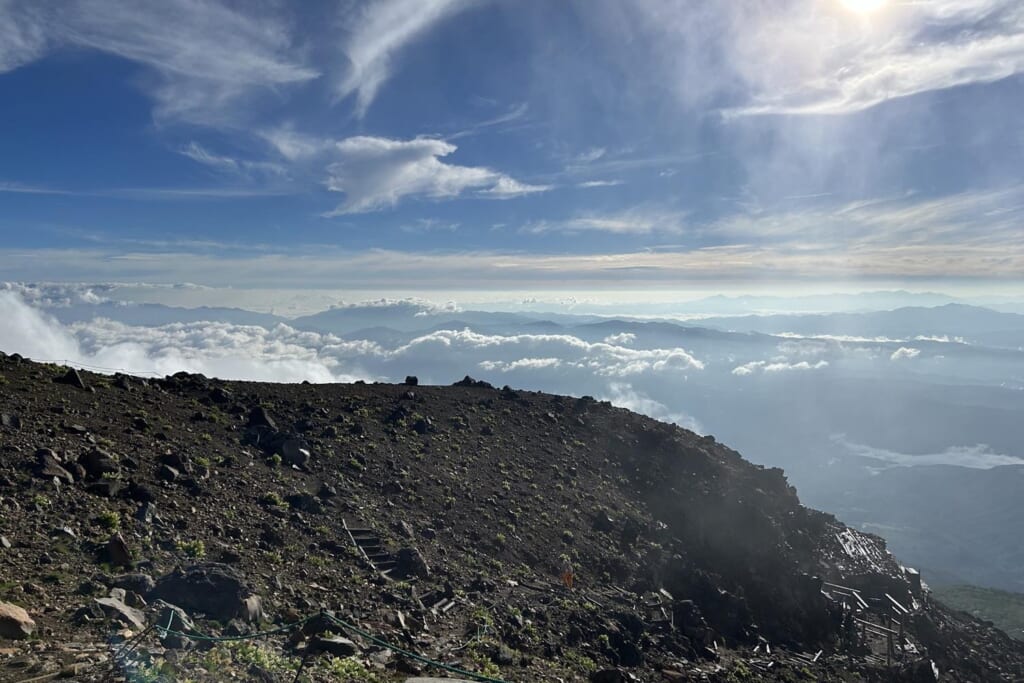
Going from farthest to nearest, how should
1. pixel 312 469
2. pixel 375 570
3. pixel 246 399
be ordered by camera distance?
1. pixel 246 399
2. pixel 312 469
3. pixel 375 570

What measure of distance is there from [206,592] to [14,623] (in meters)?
3.80

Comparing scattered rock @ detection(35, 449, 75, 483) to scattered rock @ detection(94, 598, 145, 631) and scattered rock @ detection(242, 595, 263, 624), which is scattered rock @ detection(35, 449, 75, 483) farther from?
scattered rock @ detection(242, 595, 263, 624)

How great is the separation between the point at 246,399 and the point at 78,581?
61.4ft

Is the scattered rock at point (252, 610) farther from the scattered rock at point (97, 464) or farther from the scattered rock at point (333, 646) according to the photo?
the scattered rock at point (97, 464)

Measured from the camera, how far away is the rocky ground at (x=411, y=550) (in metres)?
14.6

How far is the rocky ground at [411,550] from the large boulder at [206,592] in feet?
0.17

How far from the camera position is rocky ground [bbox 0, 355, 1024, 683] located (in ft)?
47.8

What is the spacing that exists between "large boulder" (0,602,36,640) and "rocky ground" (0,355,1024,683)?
0.14 ft

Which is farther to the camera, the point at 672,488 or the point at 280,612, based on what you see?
the point at 672,488

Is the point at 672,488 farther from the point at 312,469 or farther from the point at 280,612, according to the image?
the point at 280,612

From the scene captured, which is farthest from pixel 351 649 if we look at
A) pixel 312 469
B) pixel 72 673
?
pixel 312 469

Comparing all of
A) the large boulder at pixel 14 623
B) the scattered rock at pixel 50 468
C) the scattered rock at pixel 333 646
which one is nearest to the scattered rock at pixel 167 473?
the scattered rock at pixel 50 468

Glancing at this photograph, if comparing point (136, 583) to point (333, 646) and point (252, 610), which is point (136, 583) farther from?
point (333, 646)

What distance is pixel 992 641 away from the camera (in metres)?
36.0
